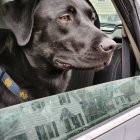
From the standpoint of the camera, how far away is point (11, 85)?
2445mm

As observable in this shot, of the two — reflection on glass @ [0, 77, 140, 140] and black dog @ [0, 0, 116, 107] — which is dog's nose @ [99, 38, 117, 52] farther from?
reflection on glass @ [0, 77, 140, 140]

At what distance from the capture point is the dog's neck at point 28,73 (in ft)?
8.59

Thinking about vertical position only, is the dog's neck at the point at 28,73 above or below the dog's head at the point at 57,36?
below

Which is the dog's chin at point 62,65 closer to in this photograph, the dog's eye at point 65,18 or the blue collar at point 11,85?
the dog's eye at point 65,18

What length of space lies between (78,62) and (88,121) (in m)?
0.61

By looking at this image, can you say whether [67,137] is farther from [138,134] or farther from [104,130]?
[138,134]

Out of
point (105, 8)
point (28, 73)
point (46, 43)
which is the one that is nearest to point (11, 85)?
point (28, 73)

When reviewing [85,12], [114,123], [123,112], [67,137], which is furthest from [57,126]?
[85,12]

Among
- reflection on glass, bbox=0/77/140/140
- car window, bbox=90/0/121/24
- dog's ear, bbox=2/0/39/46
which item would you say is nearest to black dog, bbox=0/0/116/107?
dog's ear, bbox=2/0/39/46

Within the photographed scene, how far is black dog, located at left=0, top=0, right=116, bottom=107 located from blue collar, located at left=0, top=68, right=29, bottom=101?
0.09m

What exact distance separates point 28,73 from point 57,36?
30 cm

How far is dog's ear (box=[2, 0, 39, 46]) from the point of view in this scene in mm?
2547

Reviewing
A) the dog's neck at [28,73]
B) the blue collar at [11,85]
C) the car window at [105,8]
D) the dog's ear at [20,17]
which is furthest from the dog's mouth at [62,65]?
the car window at [105,8]

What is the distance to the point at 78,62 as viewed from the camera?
2699 mm
